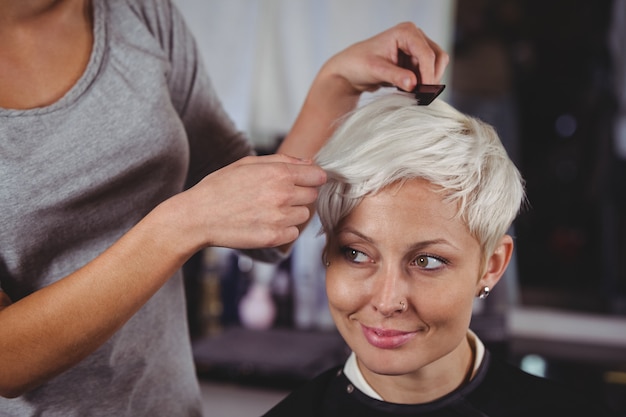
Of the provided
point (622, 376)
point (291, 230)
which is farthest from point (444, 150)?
point (622, 376)

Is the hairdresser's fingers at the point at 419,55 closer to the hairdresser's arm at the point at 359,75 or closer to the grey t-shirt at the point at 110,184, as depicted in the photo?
the hairdresser's arm at the point at 359,75

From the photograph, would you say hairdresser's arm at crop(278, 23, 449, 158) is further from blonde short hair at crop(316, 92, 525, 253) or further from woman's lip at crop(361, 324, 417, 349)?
woman's lip at crop(361, 324, 417, 349)

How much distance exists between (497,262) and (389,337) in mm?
Answer: 271

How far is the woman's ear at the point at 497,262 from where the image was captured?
118cm

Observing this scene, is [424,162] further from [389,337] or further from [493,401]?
[493,401]

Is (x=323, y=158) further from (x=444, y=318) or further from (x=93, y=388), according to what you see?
(x=93, y=388)

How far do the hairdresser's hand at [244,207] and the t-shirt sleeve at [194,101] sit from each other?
1.27 feet

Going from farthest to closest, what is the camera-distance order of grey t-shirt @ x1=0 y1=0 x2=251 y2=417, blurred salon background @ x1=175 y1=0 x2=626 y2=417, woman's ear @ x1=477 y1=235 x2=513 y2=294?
1. blurred salon background @ x1=175 y1=0 x2=626 y2=417
2. woman's ear @ x1=477 y1=235 x2=513 y2=294
3. grey t-shirt @ x1=0 y1=0 x2=251 y2=417

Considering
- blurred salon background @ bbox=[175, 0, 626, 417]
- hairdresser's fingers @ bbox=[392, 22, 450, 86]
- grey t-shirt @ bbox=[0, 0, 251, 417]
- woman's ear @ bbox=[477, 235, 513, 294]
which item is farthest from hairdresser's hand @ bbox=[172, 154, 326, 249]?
blurred salon background @ bbox=[175, 0, 626, 417]

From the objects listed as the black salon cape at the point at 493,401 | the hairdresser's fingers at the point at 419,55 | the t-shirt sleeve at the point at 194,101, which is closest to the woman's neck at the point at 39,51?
the t-shirt sleeve at the point at 194,101

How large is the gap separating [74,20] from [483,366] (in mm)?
929

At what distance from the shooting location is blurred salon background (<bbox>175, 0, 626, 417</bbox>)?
2.66 meters

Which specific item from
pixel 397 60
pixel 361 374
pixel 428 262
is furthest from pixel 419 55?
pixel 361 374

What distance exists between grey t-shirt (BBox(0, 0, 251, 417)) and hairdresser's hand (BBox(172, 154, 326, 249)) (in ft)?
0.77
